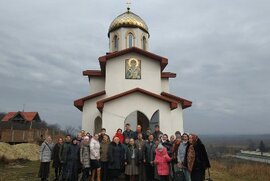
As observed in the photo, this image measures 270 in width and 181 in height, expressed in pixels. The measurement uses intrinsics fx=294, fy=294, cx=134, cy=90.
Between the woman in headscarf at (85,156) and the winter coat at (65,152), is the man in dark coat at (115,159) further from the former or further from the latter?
the winter coat at (65,152)

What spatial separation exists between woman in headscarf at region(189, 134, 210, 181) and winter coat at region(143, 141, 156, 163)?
6.11ft

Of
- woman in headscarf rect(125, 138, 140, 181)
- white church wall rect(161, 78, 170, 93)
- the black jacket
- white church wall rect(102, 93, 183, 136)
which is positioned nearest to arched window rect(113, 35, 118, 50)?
white church wall rect(161, 78, 170, 93)

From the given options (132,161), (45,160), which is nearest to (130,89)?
(45,160)

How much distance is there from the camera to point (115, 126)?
14.7 metres

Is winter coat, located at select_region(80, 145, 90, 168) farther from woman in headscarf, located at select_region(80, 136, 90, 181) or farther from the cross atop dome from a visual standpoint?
the cross atop dome

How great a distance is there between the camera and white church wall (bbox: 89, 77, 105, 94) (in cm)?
1962

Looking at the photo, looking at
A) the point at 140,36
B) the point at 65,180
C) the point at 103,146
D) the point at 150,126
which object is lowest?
the point at 65,180

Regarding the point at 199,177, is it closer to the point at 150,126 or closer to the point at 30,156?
the point at 150,126

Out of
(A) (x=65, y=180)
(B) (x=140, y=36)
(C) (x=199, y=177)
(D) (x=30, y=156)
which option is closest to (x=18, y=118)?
(D) (x=30, y=156)

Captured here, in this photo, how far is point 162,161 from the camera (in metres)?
9.51

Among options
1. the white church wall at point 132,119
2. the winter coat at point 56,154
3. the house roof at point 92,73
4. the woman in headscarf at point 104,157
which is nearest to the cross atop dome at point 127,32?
the house roof at point 92,73

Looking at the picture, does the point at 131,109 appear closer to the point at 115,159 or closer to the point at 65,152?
the point at 115,159

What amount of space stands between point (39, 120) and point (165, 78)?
36.0 m

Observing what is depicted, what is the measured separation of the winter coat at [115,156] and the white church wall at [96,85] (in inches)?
401
